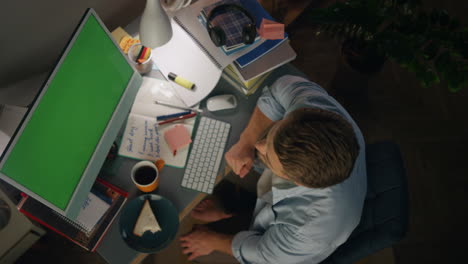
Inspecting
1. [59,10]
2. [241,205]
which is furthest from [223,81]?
[241,205]

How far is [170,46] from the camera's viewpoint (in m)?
1.29

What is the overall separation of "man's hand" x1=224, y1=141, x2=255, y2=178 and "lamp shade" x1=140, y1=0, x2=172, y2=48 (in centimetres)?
46

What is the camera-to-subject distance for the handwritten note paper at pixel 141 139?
1.21 metres

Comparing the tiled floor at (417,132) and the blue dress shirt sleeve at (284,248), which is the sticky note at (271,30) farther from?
the tiled floor at (417,132)

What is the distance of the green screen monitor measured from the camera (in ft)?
2.61

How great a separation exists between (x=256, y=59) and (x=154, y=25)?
1.36 ft

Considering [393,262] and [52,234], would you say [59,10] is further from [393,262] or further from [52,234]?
[393,262]

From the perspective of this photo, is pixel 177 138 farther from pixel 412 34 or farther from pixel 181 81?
pixel 412 34

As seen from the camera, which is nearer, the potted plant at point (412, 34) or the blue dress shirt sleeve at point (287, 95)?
the blue dress shirt sleeve at point (287, 95)

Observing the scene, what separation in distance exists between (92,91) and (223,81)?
0.54 metres

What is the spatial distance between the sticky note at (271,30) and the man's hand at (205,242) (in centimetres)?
86

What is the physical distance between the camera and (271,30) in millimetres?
1248

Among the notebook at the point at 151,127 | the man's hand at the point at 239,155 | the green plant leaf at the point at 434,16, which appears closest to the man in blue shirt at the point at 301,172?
the man's hand at the point at 239,155

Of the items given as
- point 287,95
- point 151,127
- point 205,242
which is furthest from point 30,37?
point 205,242
